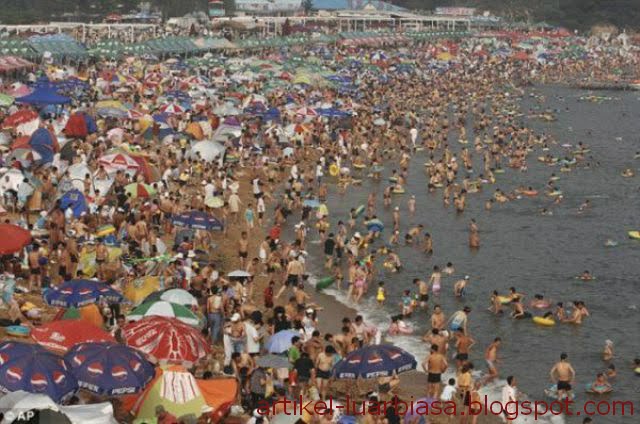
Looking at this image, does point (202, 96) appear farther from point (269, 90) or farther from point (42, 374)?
point (42, 374)

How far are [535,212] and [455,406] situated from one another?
68.5 feet

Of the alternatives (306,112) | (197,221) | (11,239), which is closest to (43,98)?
(306,112)

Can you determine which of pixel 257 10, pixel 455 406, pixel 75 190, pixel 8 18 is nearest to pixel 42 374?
Result: pixel 455 406

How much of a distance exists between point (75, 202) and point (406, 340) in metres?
8.04

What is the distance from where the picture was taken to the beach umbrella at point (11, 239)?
61.5 ft

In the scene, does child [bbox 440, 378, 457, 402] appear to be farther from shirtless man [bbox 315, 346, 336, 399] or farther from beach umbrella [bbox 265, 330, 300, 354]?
beach umbrella [bbox 265, 330, 300, 354]

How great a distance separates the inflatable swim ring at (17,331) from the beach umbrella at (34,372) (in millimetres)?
3709

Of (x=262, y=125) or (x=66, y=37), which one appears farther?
(x=66, y=37)

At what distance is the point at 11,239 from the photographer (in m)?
18.9

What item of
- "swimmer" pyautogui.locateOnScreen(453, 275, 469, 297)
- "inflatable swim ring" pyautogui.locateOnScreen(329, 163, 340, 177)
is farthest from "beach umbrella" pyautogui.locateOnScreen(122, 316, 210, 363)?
"inflatable swim ring" pyautogui.locateOnScreen(329, 163, 340, 177)

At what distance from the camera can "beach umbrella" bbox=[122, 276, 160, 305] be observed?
1902 cm

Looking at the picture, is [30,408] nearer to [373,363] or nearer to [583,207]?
[373,363]

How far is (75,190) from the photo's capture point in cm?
2427

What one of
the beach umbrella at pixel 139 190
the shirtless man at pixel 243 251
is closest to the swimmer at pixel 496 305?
the shirtless man at pixel 243 251
